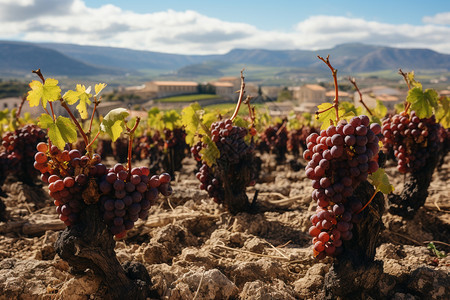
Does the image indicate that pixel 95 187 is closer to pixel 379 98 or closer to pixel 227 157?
pixel 227 157

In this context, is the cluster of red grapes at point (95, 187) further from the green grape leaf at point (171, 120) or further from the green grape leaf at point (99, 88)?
the green grape leaf at point (171, 120)

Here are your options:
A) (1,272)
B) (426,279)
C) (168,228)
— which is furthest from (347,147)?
(1,272)

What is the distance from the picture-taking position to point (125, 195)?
9.04ft

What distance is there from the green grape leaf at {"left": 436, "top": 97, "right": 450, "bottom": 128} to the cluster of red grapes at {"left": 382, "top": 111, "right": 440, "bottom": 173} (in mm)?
212

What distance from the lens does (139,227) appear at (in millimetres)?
4711

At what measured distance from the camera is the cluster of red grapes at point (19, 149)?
649 cm

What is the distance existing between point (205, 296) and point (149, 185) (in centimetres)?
108

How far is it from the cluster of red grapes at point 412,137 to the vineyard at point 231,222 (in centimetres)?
1

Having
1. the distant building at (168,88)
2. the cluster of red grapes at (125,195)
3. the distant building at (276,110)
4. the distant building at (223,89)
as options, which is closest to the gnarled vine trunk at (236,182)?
the cluster of red grapes at (125,195)

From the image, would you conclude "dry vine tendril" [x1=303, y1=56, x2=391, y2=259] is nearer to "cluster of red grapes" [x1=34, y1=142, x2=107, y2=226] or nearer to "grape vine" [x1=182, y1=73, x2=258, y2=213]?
"cluster of red grapes" [x1=34, y1=142, x2=107, y2=226]

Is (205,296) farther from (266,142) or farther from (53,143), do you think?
(266,142)

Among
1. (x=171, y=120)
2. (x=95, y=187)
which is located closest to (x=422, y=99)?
(x=95, y=187)

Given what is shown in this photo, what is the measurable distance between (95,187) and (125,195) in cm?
24

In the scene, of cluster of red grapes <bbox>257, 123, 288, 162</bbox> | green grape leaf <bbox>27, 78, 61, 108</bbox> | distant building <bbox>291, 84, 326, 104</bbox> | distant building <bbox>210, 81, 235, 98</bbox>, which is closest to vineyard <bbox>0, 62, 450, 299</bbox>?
green grape leaf <bbox>27, 78, 61, 108</bbox>
